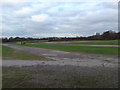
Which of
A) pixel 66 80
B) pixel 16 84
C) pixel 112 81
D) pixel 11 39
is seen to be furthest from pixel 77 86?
pixel 11 39

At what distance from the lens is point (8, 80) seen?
4.87 metres

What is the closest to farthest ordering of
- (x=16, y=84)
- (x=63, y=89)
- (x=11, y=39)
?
A: 1. (x=63, y=89)
2. (x=16, y=84)
3. (x=11, y=39)

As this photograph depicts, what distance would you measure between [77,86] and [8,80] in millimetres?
2741

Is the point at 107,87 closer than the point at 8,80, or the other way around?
the point at 107,87

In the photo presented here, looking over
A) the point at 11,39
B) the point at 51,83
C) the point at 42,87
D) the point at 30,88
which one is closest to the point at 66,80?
the point at 51,83

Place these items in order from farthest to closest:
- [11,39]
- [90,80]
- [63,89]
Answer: [11,39] < [90,80] < [63,89]

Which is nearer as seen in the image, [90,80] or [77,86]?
[77,86]

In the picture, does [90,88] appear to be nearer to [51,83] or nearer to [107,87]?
Answer: [107,87]

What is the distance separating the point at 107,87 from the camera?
4.14 m

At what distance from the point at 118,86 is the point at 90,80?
101cm

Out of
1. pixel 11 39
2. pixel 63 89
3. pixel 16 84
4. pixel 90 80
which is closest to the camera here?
pixel 63 89

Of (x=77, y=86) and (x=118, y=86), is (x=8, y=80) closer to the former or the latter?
(x=77, y=86)

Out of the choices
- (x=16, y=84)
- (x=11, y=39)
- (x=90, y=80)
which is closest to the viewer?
(x=16, y=84)

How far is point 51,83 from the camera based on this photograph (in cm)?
451
